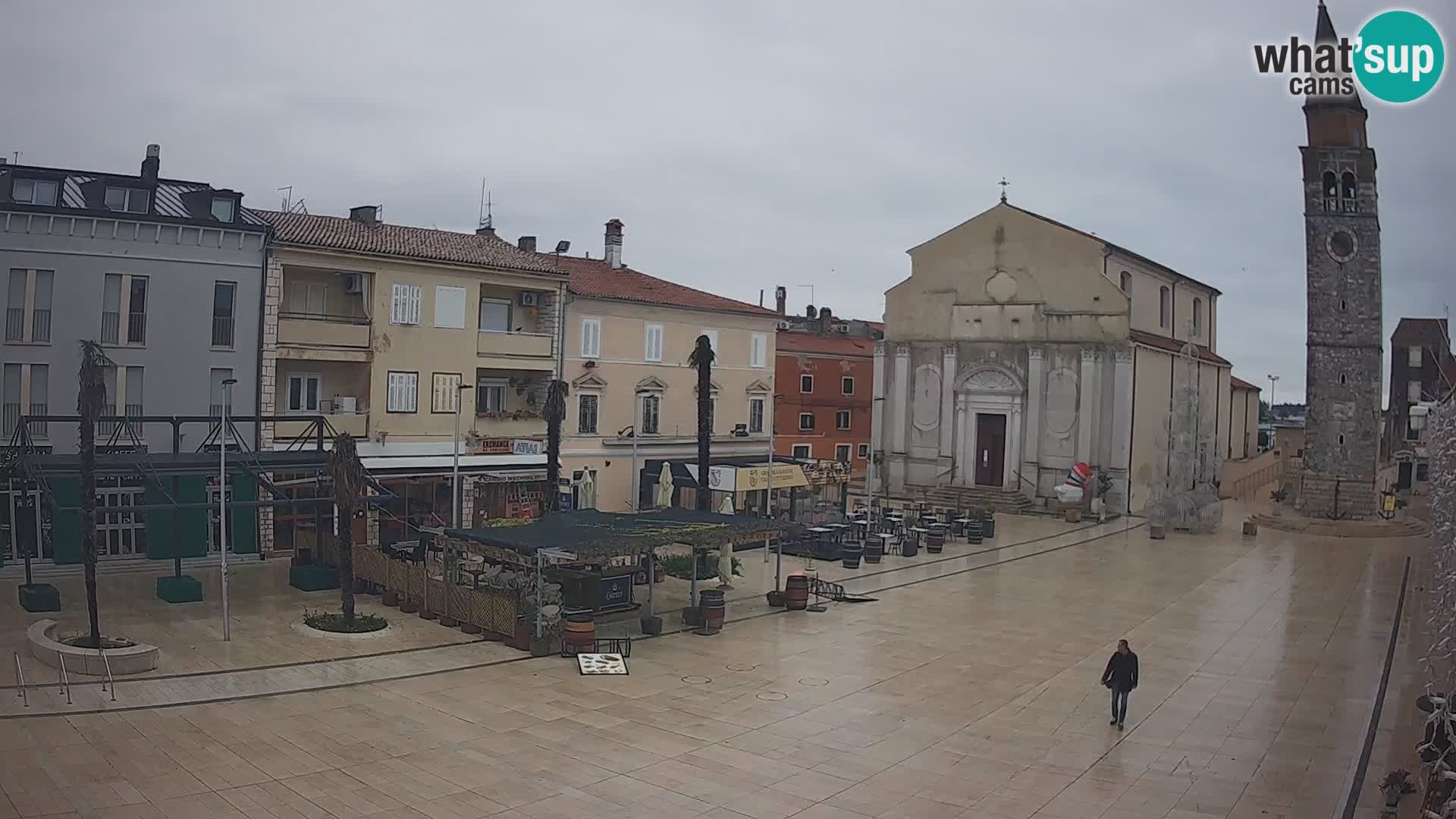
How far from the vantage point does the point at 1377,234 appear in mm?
50125

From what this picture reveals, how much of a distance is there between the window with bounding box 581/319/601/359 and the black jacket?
2609cm

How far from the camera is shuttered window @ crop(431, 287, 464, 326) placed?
116 feet

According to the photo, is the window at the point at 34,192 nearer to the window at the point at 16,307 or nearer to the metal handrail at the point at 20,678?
the window at the point at 16,307

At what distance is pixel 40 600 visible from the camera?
74.1 ft

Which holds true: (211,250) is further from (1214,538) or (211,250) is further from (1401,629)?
(1214,538)

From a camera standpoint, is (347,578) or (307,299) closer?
(347,578)

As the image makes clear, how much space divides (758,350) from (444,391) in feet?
52.0

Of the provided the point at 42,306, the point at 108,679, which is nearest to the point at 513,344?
the point at 42,306

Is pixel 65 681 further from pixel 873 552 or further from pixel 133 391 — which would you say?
pixel 873 552

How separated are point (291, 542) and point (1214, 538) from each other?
1372 inches

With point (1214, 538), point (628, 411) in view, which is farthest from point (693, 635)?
point (1214, 538)

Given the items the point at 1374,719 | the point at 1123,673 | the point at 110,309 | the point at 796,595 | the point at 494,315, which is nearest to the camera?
the point at 1123,673

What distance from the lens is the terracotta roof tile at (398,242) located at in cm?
3294

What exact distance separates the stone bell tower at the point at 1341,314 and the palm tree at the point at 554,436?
123 feet
